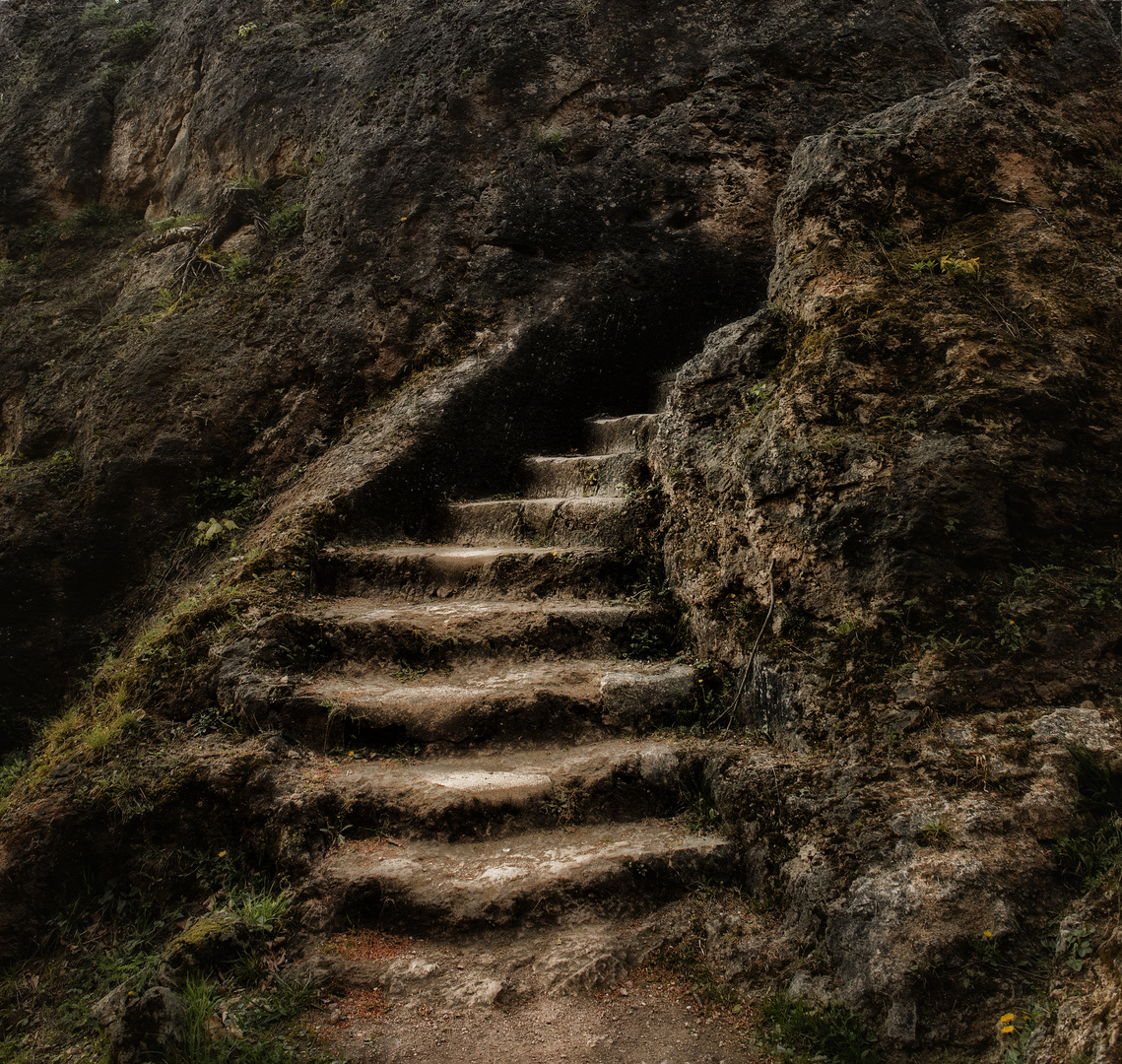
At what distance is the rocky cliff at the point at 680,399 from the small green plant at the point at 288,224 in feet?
0.13

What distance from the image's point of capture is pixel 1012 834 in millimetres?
2760

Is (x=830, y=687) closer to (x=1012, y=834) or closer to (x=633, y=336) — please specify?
(x=1012, y=834)

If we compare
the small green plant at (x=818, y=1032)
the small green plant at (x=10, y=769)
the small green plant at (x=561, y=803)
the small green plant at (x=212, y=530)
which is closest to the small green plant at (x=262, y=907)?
the small green plant at (x=561, y=803)

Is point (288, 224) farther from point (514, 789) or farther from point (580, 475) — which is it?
point (514, 789)

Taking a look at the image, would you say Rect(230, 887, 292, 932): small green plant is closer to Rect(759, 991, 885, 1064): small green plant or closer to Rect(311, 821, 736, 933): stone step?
Rect(311, 821, 736, 933): stone step

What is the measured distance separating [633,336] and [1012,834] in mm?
5486

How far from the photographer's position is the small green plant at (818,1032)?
258 cm

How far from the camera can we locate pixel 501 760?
402 centimetres

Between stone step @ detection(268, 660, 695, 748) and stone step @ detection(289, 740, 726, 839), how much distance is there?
0.20 m

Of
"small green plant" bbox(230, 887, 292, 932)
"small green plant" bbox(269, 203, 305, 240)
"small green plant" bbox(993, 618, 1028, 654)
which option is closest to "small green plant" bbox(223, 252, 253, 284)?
"small green plant" bbox(269, 203, 305, 240)

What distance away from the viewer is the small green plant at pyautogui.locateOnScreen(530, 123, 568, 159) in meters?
7.48

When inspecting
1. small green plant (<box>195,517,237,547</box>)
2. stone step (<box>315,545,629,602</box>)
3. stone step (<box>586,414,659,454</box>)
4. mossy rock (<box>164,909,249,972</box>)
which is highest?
stone step (<box>586,414,659,454</box>)


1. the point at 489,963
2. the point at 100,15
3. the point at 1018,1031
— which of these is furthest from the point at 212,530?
the point at 100,15

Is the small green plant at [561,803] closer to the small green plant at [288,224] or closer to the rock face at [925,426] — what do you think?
the rock face at [925,426]
